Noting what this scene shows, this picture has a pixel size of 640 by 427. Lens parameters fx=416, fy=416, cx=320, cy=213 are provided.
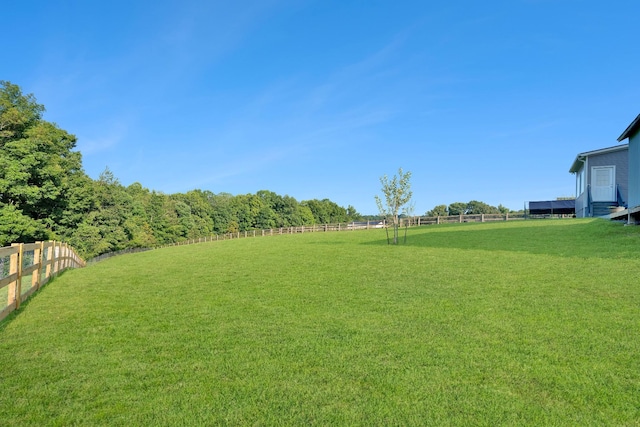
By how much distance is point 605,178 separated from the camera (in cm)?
2575

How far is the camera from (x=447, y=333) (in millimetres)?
5199

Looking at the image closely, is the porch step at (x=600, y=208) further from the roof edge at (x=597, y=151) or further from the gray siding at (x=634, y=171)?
the gray siding at (x=634, y=171)

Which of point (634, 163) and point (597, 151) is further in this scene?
point (597, 151)

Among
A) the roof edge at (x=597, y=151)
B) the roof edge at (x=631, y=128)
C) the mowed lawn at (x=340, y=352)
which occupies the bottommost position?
the mowed lawn at (x=340, y=352)

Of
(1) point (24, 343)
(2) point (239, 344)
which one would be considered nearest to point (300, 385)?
(2) point (239, 344)

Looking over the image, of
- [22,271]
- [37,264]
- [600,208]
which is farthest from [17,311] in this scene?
[600,208]

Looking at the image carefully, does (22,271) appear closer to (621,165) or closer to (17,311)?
(17,311)

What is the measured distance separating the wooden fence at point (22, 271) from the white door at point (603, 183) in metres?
28.7

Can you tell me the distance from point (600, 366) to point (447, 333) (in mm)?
1620

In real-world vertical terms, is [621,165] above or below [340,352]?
above

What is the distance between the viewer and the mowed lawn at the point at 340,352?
11.0 feet

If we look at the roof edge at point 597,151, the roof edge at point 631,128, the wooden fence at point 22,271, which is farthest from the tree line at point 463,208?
the wooden fence at point 22,271

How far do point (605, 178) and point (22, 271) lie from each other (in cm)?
2954

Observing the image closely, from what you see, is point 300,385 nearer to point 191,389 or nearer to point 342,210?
point 191,389
